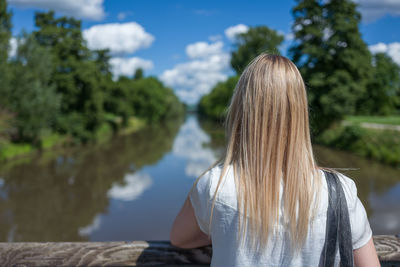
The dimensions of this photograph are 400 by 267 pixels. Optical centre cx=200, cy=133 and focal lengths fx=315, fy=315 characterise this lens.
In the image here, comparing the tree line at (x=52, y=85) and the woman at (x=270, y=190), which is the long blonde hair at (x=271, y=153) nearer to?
the woman at (x=270, y=190)

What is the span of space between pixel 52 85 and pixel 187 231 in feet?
76.6

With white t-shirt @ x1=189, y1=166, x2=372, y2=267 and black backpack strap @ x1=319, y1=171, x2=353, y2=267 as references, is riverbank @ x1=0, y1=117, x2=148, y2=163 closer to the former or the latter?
white t-shirt @ x1=189, y1=166, x2=372, y2=267

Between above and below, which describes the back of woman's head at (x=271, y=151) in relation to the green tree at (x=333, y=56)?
below

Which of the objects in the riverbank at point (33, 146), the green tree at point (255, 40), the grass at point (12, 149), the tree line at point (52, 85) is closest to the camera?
the grass at point (12, 149)

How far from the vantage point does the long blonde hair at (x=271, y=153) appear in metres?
1.09

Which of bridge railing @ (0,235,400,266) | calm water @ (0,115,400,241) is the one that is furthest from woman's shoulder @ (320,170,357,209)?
calm water @ (0,115,400,241)

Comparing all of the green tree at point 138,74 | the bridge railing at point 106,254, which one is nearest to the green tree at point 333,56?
the bridge railing at point 106,254

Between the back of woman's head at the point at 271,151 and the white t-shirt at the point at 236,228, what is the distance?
0.03 m

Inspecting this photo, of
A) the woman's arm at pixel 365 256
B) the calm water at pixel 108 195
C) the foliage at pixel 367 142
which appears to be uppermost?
the woman's arm at pixel 365 256

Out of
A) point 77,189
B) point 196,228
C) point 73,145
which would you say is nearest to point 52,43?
point 73,145

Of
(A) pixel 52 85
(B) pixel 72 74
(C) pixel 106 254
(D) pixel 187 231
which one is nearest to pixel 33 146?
(A) pixel 52 85

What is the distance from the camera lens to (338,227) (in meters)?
1.04

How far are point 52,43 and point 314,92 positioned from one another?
22.4 m

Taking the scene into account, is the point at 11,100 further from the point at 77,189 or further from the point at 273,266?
the point at 273,266
